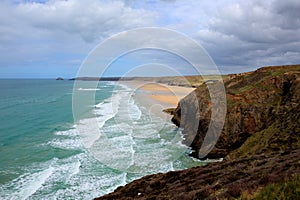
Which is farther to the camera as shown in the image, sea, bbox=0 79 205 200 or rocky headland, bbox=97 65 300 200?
sea, bbox=0 79 205 200

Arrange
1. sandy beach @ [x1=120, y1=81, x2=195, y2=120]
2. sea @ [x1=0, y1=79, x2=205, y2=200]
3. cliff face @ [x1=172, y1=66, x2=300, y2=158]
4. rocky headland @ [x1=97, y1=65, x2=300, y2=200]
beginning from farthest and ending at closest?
1. sandy beach @ [x1=120, y1=81, x2=195, y2=120]
2. cliff face @ [x1=172, y1=66, x2=300, y2=158]
3. sea @ [x1=0, y1=79, x2=205, y2=200]
4. rocky headland @ [x1=97, y1=65, x2=300, y2=200]

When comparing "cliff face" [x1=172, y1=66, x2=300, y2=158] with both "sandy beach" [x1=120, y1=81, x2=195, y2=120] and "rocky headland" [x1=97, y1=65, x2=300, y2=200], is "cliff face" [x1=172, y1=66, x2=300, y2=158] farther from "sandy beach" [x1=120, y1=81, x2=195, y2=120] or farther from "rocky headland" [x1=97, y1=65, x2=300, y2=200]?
"sandy beach" [x1=120, y1=81, x2=195, y2=120]

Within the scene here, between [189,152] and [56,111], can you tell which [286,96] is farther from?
[56,111]

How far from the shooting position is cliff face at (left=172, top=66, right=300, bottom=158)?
67.9 ft

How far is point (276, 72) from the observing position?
32094 mm

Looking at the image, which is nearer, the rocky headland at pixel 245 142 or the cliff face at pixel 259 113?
the rocky headland at pixel 245 142

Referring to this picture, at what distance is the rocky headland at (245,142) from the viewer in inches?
385

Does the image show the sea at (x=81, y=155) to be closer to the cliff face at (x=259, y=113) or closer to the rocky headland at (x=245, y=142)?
the rocky headland at (x=245, y=142)

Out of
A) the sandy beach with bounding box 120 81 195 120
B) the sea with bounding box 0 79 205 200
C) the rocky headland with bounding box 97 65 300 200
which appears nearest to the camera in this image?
the rocky headland with bounding box 97 65 300 200

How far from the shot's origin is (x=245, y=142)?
22188mm

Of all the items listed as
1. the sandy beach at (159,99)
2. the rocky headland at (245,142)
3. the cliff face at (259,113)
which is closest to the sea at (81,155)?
the rocky headland at (245,142)

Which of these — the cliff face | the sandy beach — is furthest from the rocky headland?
the sandy beach

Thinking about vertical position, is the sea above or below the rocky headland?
below

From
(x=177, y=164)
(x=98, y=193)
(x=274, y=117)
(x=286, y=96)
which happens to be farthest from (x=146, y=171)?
(x=286, y=96)
